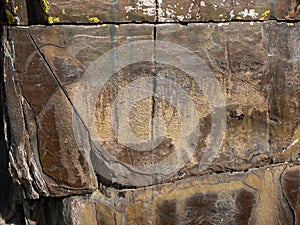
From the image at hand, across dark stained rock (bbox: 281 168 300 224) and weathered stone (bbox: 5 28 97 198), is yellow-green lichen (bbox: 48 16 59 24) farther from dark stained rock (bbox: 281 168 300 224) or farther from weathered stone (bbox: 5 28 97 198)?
dark stained rock (bbox: 281 168 300 224)

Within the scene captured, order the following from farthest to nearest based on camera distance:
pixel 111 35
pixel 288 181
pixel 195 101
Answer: pixel 288 181, pixel 195 101, pixel 111 35

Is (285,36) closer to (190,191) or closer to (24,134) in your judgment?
(190,191)

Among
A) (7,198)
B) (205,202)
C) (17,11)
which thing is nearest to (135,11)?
(17,11)

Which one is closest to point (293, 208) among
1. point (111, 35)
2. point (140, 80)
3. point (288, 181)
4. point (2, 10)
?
point (288, 181)

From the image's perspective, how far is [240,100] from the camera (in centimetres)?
239

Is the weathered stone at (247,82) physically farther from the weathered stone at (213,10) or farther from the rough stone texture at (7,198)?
the rough stone texture at (7,198)

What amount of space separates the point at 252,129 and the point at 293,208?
0.50 meters

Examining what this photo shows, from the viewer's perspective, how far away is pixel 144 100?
2.27 meters

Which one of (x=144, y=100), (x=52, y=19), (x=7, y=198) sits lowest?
(x=7, y=198)

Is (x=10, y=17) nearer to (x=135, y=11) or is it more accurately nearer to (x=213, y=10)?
(x=135, y=11)

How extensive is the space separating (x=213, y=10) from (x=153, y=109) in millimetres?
511

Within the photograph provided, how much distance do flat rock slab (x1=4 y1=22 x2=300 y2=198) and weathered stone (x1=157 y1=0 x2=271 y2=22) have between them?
4 centimetres

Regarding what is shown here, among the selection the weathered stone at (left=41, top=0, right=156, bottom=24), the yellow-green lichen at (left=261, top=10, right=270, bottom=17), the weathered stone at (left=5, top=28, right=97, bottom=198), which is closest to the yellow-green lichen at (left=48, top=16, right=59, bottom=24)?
the weathered stone at (left=41, top=0, right=156, bottom=24)

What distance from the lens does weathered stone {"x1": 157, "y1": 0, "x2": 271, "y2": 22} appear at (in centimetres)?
221
